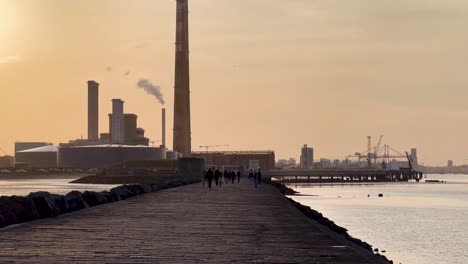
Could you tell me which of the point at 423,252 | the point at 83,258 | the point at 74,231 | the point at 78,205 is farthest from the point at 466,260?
the point at 83,258

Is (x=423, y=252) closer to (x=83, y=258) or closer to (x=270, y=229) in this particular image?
(x=270, y=229)

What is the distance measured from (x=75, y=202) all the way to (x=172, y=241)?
13514 mm

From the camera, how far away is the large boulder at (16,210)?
77.0 feet

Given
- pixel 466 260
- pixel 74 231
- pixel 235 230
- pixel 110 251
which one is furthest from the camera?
pixel 466 260

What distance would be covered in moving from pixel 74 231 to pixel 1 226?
2.82m

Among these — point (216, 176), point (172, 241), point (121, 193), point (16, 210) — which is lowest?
point (172, 241)

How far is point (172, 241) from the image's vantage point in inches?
744

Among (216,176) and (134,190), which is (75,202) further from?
(216,176)

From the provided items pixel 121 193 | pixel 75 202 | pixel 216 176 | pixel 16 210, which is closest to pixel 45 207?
pixel 16 210

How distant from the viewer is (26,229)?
21.5 meters

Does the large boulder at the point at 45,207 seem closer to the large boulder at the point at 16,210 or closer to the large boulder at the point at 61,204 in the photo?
the large boulder at the point at 16,210

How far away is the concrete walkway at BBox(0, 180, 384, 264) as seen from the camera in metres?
15.4

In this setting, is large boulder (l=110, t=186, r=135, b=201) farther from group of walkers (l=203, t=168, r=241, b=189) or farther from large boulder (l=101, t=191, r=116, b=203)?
group of walkers (l=203, t=168, r=241, b=189)

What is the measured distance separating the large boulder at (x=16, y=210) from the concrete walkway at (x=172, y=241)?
0.75 m
